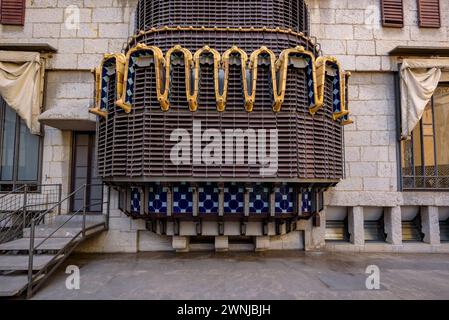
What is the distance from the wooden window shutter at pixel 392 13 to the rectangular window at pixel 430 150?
2.71m

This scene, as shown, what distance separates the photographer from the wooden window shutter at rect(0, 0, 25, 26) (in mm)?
8641

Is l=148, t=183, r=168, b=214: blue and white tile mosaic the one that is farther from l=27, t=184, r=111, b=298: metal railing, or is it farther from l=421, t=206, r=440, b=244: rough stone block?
l=421, t=206, r=440, b=244: rough stone block

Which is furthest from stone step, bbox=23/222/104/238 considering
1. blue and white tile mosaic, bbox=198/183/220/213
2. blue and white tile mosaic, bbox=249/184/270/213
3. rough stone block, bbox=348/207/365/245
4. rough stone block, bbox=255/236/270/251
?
rough stone block, bbox=348/207/365/245

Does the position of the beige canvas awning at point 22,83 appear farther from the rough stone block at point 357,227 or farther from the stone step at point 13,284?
the rough stone block at point 357,227

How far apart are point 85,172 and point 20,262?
3.69 metres

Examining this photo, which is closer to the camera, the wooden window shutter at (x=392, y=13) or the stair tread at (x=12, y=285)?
the stair tread at (x=12, y=285)

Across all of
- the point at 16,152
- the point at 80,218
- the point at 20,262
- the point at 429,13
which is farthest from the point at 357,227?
the point at 16,152

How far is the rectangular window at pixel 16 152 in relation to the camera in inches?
333

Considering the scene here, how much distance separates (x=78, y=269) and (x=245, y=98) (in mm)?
5914

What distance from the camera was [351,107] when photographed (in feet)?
28.7

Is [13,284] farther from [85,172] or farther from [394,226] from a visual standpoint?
[394,226]

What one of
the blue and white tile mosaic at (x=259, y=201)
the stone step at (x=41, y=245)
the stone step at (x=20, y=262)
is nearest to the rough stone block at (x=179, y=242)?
the blue and white tile mosaic at (x=259, y=201)

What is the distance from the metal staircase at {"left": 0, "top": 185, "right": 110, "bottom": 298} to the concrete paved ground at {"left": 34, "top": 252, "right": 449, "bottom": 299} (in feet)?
1.35

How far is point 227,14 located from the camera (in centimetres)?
735
